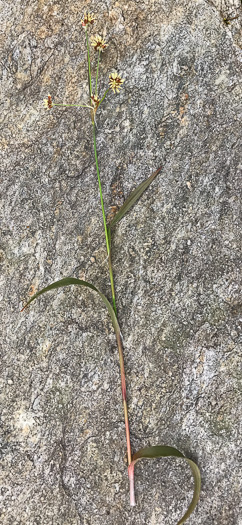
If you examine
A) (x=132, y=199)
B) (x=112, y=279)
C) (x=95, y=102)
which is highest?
(x=95, y=102)

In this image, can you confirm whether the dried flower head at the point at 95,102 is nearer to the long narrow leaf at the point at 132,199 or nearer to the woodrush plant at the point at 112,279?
the woodrush plant at the point at 112,279

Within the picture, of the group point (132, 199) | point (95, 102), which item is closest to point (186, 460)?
point (132, 199)

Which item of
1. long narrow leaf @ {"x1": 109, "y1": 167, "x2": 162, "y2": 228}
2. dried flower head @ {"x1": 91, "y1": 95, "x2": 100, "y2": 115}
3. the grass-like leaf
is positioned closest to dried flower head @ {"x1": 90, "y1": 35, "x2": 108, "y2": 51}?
dried flower head @ {"x1": 91, "y1": 95, "x2": 100, "y2": 115}

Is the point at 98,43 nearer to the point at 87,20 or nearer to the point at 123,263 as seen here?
the point at 87,20

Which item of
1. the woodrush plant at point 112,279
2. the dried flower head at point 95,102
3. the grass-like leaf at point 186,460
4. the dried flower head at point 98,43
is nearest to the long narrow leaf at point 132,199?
the woodrush plant at point 112,279

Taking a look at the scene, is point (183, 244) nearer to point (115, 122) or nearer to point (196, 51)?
point (115, 122)

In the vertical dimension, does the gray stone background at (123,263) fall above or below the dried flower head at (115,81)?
below

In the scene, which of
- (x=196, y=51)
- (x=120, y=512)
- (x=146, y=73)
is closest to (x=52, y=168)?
(x=146, y=73)
